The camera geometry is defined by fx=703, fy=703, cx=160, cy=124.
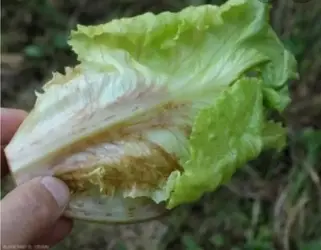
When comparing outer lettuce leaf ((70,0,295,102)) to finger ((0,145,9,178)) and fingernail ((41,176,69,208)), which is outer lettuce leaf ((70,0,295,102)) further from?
finger ((0,145,9,178))

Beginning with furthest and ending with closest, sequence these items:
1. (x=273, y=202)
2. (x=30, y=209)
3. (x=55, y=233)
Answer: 1. (x=273, y=202)
2. (x=55, y=233)
3. (x=30, y=209)

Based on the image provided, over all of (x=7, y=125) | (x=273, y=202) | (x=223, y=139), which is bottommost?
(x=273, y=202)

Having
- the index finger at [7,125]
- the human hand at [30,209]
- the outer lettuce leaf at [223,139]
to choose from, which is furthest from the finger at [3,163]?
the outer lettuce leaf at [223,139]

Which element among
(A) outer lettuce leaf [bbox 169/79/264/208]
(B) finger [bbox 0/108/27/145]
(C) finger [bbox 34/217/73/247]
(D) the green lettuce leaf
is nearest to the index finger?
(B) finger [bbox 0/108/27/145]

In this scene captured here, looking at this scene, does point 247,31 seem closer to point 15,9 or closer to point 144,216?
point 144,216

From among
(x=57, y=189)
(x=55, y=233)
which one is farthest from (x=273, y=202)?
(x=57, y=189)

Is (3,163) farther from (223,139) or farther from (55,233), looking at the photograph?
(223,139)
